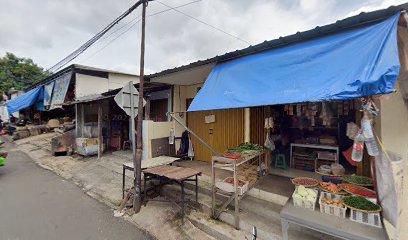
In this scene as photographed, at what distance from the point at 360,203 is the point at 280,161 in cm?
360

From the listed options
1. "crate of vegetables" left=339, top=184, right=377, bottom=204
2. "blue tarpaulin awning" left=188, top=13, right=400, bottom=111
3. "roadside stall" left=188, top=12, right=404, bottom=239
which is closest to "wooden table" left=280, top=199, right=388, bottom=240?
"roadside stall" left=188, top=12, right=404, bottom=239

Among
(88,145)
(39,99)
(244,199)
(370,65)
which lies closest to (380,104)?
(370,65)

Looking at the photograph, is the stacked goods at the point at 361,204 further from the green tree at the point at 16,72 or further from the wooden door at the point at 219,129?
the green tree at the point at 16,72

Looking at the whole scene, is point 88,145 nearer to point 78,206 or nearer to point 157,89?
point 157,89

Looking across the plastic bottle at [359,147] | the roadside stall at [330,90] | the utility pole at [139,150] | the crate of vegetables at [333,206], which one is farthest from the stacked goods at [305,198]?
the utility pole at [139,150]

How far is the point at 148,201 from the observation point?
561cm

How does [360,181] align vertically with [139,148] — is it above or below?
below

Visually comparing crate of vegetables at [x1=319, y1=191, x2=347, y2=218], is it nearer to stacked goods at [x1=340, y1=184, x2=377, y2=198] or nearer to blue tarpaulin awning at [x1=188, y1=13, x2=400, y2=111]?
stacked goods at [x1=340, y1=184, x2=377, y2=198]

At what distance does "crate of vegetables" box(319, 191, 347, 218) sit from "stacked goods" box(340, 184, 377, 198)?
0.92 feet

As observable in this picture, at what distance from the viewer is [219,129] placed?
24.5 ft

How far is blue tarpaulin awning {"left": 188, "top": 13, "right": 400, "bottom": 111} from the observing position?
2551 millimetres

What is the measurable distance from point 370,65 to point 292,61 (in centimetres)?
123

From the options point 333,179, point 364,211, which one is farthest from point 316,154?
point 364,211

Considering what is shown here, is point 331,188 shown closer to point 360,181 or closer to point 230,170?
point 360,181
